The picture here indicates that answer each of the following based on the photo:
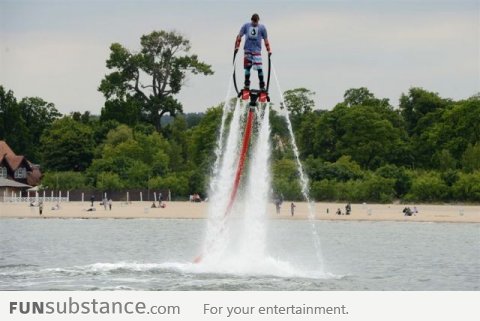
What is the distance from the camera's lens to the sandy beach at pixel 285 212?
294ft

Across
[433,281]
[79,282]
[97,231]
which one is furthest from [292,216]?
[79,282]

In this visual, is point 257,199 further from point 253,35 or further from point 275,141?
point 275,141

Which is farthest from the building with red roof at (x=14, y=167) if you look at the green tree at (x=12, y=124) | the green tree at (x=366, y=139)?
the green tree at (x=366, y=139)

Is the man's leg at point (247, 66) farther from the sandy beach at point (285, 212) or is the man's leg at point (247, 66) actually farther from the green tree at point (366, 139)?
the green tree at point (366, 139)

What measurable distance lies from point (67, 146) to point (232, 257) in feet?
251

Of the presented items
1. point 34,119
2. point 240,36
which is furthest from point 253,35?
point 34,119

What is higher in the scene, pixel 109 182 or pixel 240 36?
pixel 240 36

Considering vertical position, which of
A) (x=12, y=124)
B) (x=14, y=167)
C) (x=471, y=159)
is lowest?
(x=471, y=159)

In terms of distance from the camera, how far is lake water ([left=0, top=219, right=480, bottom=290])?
4294 centimetres

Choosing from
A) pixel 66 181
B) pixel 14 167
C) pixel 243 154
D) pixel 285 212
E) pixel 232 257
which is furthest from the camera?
pixel 14 167

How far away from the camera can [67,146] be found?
12069 centimetres

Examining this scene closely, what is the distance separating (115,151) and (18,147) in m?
18.9

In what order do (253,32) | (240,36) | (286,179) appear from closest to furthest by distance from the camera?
1. (240,36)
2. (253,32)
3. (286,179)

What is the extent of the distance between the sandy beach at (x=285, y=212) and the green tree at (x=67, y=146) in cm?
1638
